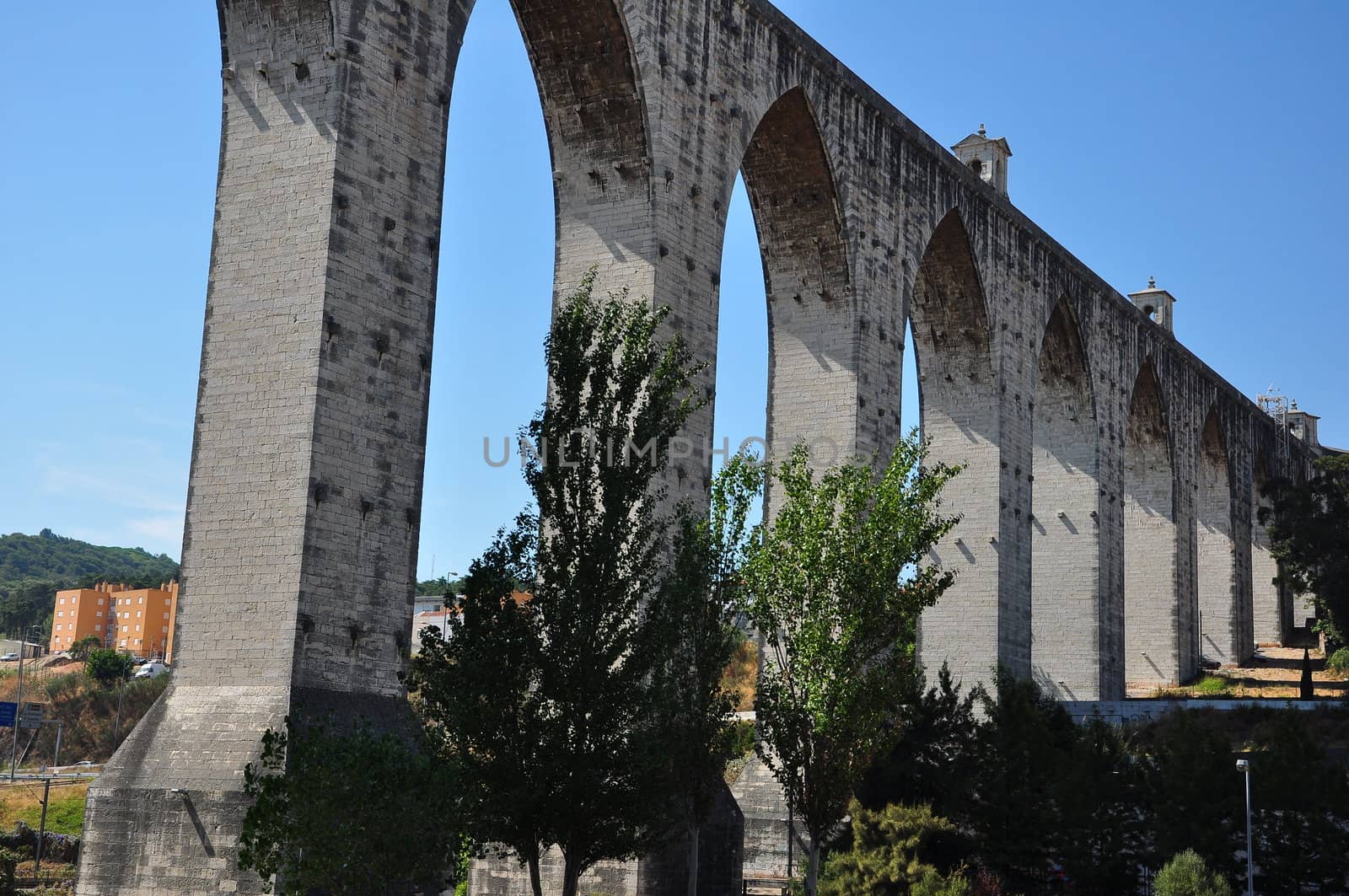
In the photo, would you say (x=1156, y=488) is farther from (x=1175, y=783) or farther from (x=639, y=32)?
(x=639, y=32)

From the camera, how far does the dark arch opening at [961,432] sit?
26625 millimetres

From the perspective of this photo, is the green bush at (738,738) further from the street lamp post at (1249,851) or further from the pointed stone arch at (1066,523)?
the pointed stone arch at (1066,523)

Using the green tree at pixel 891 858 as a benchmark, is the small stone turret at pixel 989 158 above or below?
above

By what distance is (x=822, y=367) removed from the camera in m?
22.9

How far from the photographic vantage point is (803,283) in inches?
909

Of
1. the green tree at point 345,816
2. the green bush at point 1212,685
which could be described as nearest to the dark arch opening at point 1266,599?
the green bush at point 1212,685

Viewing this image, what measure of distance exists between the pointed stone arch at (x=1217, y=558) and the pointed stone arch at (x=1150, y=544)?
16.3 ft

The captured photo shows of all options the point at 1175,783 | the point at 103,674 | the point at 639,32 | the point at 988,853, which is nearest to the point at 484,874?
the point at 988,853

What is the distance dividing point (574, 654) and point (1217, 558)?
3513cm

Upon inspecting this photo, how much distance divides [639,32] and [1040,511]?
721 inches

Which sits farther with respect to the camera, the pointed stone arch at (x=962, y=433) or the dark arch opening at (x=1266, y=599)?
the dark arch opening at (x=1266, y=599)

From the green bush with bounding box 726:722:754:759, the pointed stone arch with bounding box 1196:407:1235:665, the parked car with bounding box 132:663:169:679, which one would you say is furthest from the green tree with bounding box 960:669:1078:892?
the parked car with bounding box 132:663:169:679

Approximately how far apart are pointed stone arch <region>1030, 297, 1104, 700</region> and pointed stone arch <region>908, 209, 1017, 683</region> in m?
3.82

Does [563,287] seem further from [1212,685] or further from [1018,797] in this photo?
[1212,685]
